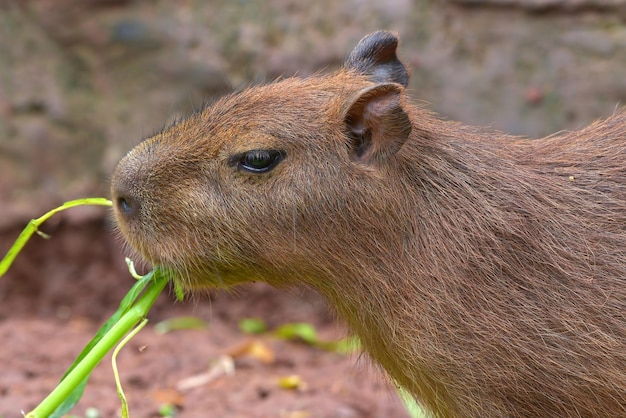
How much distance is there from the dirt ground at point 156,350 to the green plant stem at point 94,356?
1.07ft

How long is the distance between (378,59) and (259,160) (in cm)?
86

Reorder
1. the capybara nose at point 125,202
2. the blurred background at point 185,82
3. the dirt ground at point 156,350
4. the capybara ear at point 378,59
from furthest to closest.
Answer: the blurred background at point 185,82 < the dirt ground at point 156,350 < the capybara ear at point 378,59 < the capybara nose at point 125,202

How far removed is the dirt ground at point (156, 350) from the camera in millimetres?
5197

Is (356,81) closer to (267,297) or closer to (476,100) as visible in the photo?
(476,100)

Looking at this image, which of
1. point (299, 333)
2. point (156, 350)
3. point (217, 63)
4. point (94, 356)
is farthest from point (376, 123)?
point (217, 63)

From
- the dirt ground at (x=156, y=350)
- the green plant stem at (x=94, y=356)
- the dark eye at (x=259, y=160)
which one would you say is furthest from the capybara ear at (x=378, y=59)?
the green plant stem at (x=94, y=356)

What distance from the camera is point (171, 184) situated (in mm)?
3580

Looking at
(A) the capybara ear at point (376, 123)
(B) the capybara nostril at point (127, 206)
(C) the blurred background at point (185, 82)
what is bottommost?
(C) the blurred background at point (185, 82)

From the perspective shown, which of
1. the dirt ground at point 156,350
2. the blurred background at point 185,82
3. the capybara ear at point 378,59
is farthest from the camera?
the blurred background at point 185,82

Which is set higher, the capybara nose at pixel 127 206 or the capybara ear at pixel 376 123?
the capybara ear at pixel 376 123

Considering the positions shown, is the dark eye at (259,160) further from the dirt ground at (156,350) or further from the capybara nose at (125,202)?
the dirt ground at (156,350)

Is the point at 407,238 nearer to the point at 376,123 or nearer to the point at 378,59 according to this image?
the point at 376,123

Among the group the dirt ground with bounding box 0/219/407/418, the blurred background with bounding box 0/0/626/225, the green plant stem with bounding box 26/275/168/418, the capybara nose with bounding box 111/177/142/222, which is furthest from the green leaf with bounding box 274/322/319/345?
the capybara nose with bounding box 111/177/142/222

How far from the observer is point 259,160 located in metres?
3.53
